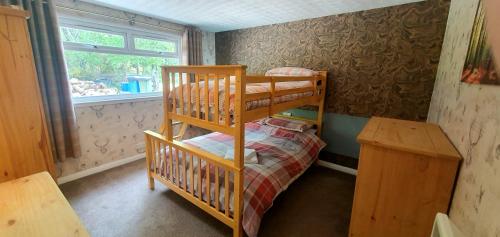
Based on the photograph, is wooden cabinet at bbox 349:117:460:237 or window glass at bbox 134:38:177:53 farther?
window glass at bbox 134:38:177:53

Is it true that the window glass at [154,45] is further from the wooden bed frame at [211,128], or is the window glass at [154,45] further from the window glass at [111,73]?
the wooden bed frame at [211,128]

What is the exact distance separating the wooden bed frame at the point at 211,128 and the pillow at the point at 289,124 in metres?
0.49

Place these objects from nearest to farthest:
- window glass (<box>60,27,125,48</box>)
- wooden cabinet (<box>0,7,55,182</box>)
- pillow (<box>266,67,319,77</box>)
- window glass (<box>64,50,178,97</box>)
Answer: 1. wooden cabinet (<box>0,7,55,182</box>)
2. window glass (<box>60,27,125,48</box>)
3. window glass (<box>64,50,178,97</box>)
4. pillow (<box>266,67,319,77</box>)

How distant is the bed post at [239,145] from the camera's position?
138 cm

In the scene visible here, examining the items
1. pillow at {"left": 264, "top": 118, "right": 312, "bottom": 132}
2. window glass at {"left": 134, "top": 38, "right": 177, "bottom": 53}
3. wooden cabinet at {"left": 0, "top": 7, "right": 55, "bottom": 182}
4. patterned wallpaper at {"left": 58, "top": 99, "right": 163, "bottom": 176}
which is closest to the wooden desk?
wooden cabinet at {"left": 0, "top": 7, "right": 55, "bottom": 182}

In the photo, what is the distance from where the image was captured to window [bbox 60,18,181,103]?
98.3 inches

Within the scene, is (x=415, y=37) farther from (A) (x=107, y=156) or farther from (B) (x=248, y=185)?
(A) (x=107, y=156)

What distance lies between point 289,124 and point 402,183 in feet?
5.99

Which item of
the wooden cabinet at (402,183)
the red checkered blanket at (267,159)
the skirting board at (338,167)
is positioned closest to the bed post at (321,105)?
the red checkered blanket at (267,159)

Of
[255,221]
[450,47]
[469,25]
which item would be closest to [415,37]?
[450,47]

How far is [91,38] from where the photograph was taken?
8.50ft

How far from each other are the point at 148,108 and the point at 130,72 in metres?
0.57

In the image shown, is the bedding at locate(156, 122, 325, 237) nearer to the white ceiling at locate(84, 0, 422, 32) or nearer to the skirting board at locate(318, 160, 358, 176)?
the skirting board at locate(318, 160, 358, 176)

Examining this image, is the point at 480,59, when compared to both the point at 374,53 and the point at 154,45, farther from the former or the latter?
the point at 154,45
